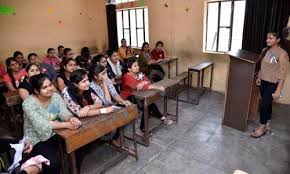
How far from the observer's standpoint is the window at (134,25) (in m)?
6.36

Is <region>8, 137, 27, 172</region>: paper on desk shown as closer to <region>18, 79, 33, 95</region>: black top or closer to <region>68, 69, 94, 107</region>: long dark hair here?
<region>68, 69, 94, 107</region>: long dark hair

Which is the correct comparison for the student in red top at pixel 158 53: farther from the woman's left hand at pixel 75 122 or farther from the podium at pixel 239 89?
the woman's left hand at pixel 75 122

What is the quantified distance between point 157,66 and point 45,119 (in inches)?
143

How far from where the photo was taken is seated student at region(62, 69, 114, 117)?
212cm

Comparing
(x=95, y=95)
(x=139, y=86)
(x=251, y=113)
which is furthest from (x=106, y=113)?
(x=251, y=113)

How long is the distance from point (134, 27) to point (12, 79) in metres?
4.12

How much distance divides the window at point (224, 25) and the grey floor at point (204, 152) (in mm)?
2027

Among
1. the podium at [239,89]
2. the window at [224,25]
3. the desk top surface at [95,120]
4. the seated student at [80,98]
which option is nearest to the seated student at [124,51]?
the window at [224,25]

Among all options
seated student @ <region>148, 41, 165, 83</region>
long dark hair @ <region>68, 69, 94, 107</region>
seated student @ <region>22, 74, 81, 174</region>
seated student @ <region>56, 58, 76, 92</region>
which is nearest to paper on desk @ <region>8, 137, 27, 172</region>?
seated student @ <region>22, 74, 81, 174</region>

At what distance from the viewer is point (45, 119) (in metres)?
1.94

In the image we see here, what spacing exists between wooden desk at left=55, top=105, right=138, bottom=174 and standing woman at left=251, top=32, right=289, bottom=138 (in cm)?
183

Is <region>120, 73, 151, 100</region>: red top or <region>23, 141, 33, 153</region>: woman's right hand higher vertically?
<region>120, 73, 151, 100</region>: red top

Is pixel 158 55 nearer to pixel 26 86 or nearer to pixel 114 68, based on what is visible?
pixel 114 68

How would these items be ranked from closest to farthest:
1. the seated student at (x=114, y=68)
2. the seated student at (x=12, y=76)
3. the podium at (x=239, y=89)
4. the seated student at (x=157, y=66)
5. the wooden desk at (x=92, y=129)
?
the wooden desk at (x=92, y=129)
the podium at (x=239, y=89)
the seated student at (x=12, y=76)
the seated student at (x=114, y=68)
the seated student at (x=157, y=66)
